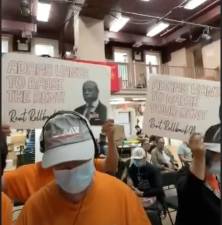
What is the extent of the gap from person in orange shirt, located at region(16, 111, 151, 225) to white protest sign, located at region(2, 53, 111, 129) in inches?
15.2

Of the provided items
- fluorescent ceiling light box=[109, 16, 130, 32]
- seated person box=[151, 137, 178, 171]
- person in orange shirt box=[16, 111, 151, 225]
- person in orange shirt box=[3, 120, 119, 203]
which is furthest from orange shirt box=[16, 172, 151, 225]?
fluorescent ceiling light box=[109, 16, 130, 32]

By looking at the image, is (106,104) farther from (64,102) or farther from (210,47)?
(210,47)

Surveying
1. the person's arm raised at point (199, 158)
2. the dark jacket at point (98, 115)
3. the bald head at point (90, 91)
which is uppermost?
the bald head at point (90, 91)

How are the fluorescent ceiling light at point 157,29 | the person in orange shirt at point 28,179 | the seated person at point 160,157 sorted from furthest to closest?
the fluorescent ceiling light at point 157,29 < the seated person at point 160,157 < the person in orange shirt at point 28,179

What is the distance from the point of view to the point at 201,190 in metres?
1.14

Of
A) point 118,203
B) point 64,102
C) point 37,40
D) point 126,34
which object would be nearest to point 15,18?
point 37,40

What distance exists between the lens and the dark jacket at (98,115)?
5.16 ft

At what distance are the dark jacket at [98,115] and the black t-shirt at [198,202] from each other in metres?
0.57

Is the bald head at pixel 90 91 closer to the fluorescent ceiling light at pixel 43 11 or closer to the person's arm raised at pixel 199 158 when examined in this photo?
the person's arm raised at pixel 199 158

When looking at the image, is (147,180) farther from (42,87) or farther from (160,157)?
(42,87)

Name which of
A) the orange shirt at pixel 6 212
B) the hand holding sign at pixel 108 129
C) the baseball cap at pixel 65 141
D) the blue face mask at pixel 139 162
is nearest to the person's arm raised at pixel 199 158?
the baseball cap at pixel 65 141

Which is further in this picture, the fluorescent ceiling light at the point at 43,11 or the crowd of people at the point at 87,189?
the fluorescent ceiling light at the point at 43,11

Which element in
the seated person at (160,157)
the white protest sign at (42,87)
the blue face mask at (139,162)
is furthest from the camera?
the seated person at (160,157)

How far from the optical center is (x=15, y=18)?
9.58 metres
